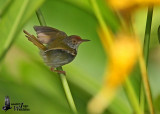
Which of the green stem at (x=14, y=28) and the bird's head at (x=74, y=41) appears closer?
the green stem at (x=14, y=28)

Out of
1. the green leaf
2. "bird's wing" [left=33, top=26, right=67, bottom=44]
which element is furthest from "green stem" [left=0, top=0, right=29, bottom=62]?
"bird's wing" [left=33, top=26, right=67, bottom=44]

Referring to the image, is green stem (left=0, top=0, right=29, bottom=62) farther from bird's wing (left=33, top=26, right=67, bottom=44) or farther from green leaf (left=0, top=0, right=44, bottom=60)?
bird's wing (left=33, top=26, right=67, bottom=44)

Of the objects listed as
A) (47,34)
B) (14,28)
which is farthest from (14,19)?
(47,34)

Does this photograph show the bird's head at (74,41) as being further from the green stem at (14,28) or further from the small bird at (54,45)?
the green stem at (14,28)

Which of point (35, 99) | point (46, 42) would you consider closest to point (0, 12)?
point (46, 42)

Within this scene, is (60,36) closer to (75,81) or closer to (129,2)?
(75,81)

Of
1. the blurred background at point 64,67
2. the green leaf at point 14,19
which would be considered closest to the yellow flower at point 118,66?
the green leaf at point 14,19

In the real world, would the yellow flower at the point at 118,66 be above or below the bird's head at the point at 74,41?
below

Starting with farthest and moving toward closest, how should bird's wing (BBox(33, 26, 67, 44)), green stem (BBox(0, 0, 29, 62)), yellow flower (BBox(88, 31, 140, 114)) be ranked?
bird's wing (BBox(33, 26, 67, 44))
green stem (BBox(0, 0, 29, 62))
yellow flower (BBox(88, 31, 140, 114))
